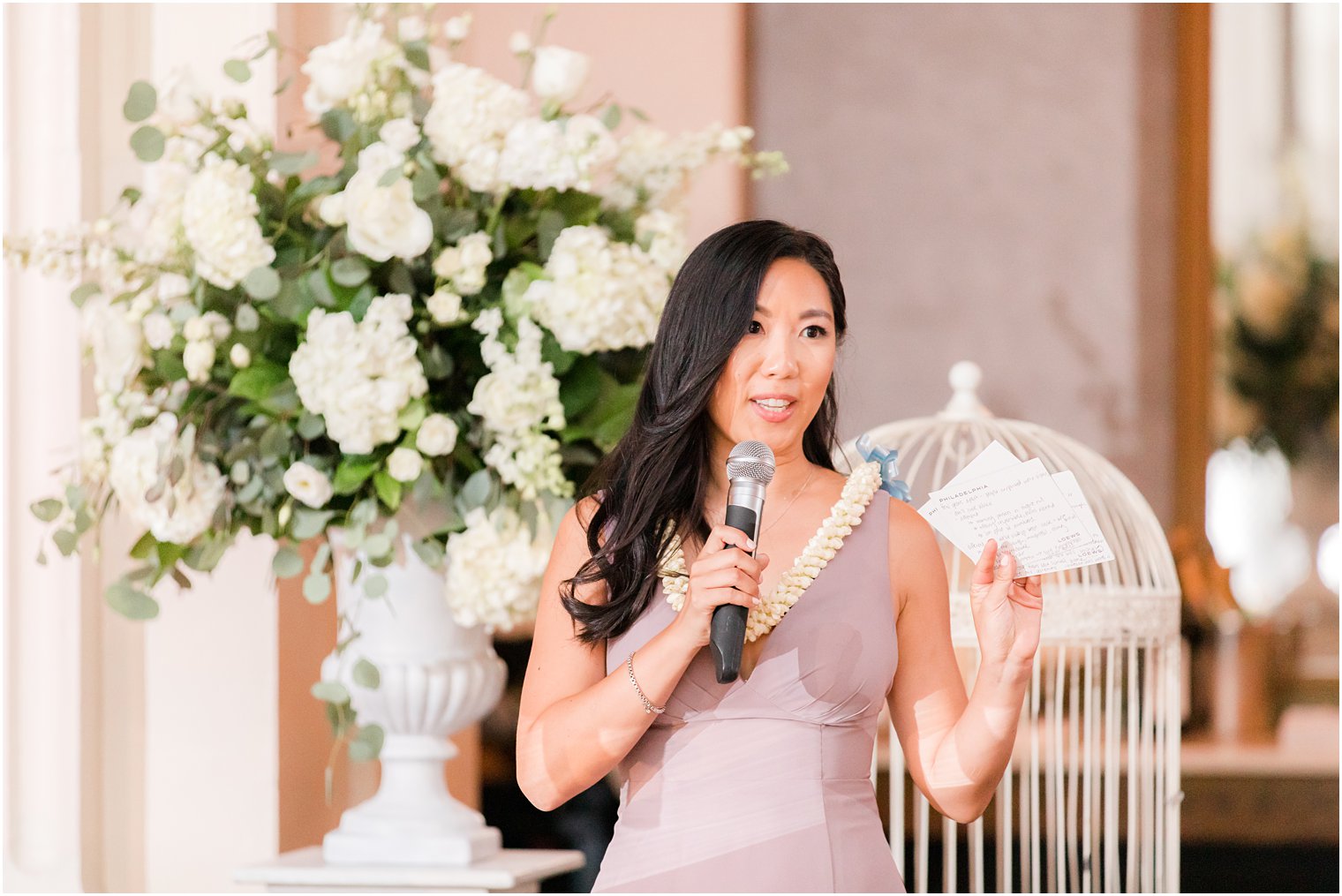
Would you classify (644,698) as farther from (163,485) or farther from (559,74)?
(559,74)

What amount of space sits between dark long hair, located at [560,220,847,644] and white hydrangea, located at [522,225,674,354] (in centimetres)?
42

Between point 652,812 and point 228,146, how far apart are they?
1.32 m

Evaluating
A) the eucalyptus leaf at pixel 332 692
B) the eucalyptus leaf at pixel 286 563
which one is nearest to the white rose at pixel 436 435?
the eucalyptus leaf at pixel 286 563

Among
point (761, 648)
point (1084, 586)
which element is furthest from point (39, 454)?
point (1084, 586)

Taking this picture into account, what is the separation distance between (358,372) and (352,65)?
54 centimetres

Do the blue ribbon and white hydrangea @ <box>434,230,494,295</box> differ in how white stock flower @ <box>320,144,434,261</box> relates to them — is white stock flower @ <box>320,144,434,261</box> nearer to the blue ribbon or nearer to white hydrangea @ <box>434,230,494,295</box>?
white hydrangea @ <box>434,230,494,295</box>

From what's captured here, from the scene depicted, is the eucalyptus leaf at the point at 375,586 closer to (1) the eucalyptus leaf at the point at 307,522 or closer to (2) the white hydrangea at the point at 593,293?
(1) the eucalyptus leaf at the point at 307,522

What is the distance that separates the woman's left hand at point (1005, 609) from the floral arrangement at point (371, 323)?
0.82 meters

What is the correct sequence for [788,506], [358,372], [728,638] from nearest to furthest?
[728,638] → [788,506] → [358,372]

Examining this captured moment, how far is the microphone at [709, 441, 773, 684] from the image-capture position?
1.48m

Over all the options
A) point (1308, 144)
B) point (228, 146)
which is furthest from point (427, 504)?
point (1308, 144)

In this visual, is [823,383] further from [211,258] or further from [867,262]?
[867,262]

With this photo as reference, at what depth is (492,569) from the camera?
89.3 inches

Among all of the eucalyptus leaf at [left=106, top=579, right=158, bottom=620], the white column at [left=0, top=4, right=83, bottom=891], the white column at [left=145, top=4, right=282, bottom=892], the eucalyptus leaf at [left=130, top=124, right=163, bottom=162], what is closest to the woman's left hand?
the eucalyptus leaf at [left=106, top=579, right=158, bottom=620]
